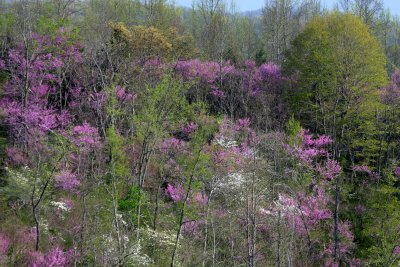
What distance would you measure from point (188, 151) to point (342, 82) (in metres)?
12.4

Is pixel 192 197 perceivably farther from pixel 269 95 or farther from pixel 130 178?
pixel 269 95

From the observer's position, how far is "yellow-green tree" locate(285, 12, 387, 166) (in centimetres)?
2467

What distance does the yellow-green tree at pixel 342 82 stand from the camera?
971 inches

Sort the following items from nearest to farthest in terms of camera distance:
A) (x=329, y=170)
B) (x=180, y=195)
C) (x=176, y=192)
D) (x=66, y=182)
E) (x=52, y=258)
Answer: (x=52, y=258)
(x=66, y=182)
(x=180, y=195)
(x=176, y=192)
(x=329, y=170)

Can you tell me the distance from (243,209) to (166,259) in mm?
3987

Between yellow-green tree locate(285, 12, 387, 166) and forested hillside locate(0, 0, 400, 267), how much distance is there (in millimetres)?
91

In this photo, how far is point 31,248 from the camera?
14258mm

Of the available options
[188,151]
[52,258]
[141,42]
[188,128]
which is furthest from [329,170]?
[52,258]

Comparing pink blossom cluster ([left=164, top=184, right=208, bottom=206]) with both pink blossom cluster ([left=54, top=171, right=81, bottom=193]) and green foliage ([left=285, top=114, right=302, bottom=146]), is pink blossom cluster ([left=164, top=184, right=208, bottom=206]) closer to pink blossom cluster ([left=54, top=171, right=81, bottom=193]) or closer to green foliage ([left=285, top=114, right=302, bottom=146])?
pink blossom cluster ([left=54, top=171, right=81, bottom=193])

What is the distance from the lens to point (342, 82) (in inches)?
Answer: 981

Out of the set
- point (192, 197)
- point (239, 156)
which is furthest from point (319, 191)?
point (192, 197)

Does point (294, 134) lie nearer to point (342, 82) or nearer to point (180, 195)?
point (342, 82)

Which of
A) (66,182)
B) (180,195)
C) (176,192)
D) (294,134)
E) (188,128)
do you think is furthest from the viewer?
(188,128)

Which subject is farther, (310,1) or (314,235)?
(310,1)
